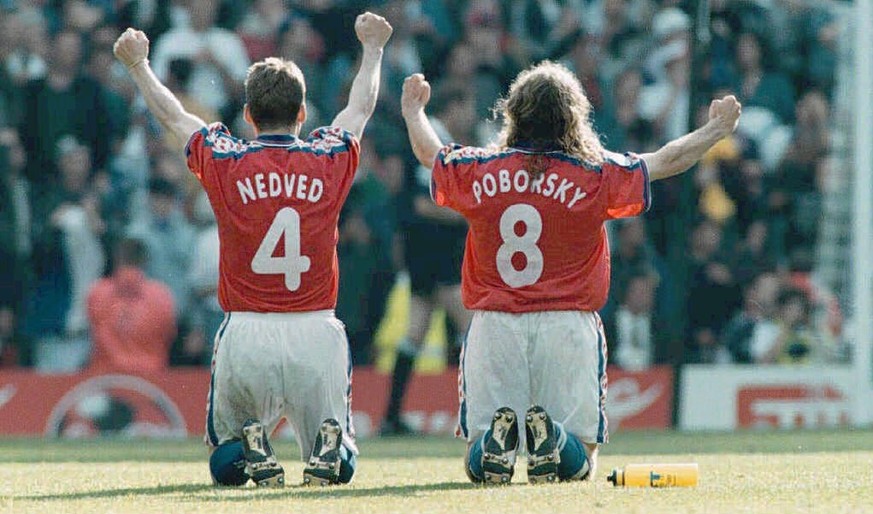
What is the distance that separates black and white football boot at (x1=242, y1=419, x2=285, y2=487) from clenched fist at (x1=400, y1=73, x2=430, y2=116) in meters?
1.63

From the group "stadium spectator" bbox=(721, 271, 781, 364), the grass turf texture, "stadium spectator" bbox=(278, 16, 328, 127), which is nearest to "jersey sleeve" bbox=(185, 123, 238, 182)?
the grass turf texture

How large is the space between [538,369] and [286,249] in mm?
1193

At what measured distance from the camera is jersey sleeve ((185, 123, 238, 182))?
7484mm

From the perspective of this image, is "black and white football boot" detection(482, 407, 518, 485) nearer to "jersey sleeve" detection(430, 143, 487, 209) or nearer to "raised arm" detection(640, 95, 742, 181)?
"jersey sleeve" detection(430, 143, 487, 209)

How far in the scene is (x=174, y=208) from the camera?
14500 millimetres

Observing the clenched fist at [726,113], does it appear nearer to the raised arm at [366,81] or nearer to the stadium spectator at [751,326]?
the raised arm at [366,81]

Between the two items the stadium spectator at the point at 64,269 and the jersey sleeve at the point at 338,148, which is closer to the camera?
the jersey sleeve at the point at 338,148

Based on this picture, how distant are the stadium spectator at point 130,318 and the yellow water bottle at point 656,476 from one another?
7.25 m

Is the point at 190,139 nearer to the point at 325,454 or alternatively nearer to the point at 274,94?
the point at 274,94

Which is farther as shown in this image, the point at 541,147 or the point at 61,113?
the point at 61,113

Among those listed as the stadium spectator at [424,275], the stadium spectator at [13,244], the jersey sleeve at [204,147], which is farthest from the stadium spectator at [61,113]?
the jersey sleeve at [204,147]

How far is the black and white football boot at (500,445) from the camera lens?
7152 mm

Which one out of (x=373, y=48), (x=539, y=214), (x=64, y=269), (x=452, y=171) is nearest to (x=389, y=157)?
(x=64, y=269)

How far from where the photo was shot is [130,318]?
13867 mm
